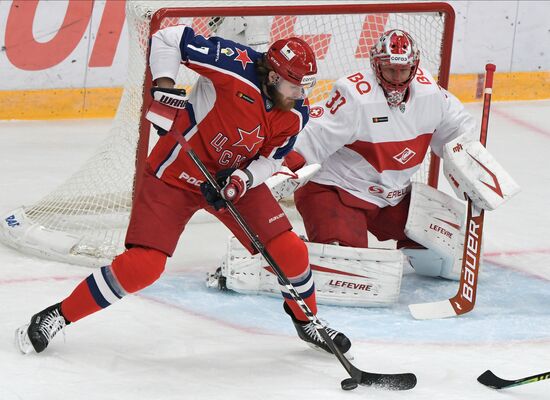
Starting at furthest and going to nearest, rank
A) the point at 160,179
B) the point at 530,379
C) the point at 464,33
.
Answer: the point at 464,33 < the point at 160,179 < the point at 530,379

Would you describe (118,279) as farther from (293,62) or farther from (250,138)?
(293,62)

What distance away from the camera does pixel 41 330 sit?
133 inches

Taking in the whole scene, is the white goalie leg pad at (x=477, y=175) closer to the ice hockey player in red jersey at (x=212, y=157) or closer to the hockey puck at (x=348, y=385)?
the ice hockey player in red jersey at (x=212, y=157)

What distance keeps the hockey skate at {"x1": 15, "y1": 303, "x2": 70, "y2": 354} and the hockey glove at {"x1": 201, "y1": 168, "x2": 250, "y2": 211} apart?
0.54m

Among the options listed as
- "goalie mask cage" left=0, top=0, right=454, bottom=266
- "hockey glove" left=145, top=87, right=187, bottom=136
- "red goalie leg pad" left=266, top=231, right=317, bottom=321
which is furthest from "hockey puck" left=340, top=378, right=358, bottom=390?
"goalie mask cage" left=0, top=0, right=454, bottom=266

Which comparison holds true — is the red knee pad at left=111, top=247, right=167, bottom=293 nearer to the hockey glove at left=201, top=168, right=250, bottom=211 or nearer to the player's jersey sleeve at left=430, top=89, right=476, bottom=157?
the hockey glove at left=201, top=168, right=250, bottom=211

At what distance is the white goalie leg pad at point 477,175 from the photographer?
400 cm

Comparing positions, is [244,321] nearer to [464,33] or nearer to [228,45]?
[228,45]

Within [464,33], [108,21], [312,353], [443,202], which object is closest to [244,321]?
[312,353]

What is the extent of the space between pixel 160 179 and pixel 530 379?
1186mm

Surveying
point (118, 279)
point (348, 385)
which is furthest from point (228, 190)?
point (348, 385)

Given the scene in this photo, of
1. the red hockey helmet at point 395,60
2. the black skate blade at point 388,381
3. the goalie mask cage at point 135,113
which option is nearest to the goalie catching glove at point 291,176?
the red hockey helmet at point 395,60

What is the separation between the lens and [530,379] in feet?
10.7

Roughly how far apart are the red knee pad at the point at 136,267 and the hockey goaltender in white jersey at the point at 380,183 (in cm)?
73
